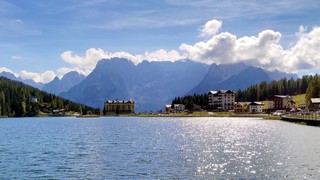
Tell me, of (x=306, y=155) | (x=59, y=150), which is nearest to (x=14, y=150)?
(x=59, y=150)

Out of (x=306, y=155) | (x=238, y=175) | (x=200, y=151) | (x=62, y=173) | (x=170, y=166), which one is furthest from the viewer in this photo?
(x=200, y=151)

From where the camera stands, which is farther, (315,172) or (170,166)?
(170,166)

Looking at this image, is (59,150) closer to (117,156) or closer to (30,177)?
(117,156)

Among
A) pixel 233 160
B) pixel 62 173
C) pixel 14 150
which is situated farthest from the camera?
pixel 14 150

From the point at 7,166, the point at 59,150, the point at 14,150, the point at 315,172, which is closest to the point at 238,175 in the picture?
the point at 315,172

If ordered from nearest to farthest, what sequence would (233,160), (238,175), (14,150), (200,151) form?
1. (238,175)
2. (233,160)
3. (200,151)
4. (14,150)

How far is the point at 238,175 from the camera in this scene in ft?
156

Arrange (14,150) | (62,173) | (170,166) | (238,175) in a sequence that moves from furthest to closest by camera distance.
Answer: (14,150), (170,166), (62,173), (238,175)

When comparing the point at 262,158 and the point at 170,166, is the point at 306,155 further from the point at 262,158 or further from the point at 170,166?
the point at 170,166

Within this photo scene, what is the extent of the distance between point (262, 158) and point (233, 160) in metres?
5.37

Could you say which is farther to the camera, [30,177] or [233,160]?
[233,160]

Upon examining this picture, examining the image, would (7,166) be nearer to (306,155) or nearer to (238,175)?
(238,175)

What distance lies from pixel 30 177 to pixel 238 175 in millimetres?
24539

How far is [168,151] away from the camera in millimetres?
72938
